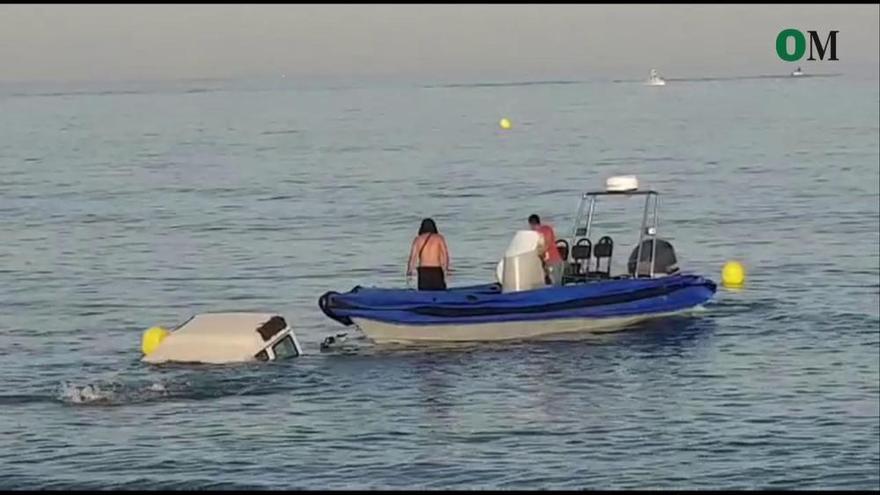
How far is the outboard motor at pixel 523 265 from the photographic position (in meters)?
22.2

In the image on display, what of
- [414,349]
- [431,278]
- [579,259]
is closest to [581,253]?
[579,259]

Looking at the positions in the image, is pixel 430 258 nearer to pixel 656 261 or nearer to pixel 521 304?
pixel 521 304

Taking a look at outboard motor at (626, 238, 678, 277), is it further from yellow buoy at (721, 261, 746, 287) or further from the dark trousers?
Result: yellow buoy at (721, 261, 746, 287)

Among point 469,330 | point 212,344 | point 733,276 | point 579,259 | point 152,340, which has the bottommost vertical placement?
point 733,276

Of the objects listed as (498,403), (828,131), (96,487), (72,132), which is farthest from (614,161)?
(96,487)

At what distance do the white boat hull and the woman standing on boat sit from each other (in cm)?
83

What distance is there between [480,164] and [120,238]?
27047 mm

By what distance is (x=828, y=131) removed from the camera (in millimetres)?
84188

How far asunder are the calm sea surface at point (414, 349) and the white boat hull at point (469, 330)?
27cm

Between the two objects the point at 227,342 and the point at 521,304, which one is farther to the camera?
the point at 521,304

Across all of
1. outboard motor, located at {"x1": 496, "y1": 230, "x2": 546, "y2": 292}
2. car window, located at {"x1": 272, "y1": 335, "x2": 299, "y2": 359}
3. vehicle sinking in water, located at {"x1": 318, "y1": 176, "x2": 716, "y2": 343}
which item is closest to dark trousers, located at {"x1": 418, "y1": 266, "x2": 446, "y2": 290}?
vehicle sinking in water, located at {"x1": 318, "y1": 176, "x2": 716, "y2": 343}

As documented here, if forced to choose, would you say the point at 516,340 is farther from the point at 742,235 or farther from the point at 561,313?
the point at 742,235

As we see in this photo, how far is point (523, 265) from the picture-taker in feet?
73.3

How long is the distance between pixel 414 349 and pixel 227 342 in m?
2.94
